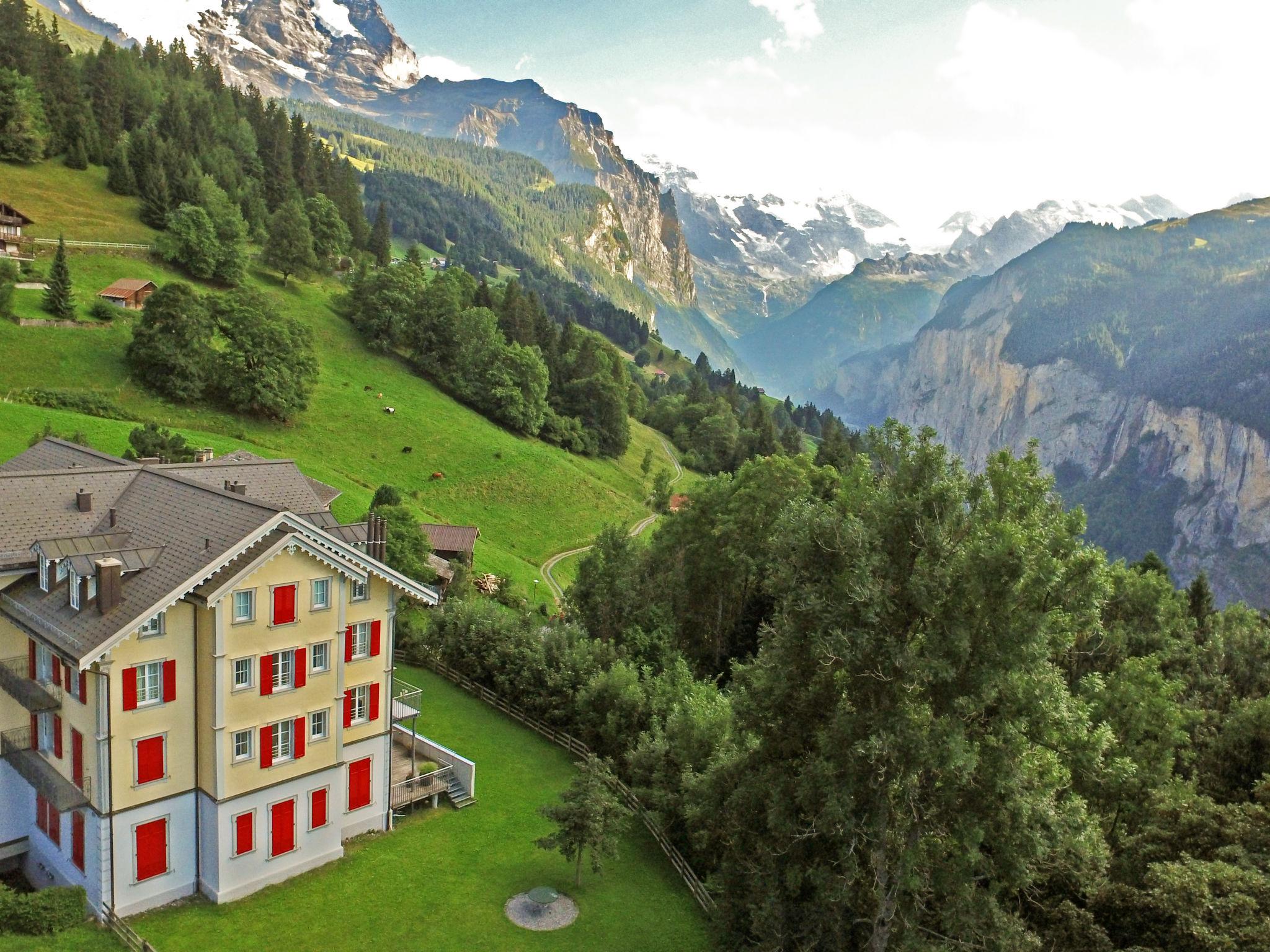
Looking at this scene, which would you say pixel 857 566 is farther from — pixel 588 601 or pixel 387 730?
pixel 588 601

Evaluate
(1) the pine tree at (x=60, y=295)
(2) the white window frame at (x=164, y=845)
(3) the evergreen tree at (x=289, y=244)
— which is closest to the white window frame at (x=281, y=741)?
(2) the white window frame at (x=164, y=845)

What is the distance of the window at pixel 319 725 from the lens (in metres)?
28.2

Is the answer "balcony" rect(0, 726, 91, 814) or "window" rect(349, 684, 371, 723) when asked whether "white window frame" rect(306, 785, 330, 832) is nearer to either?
"window" rect(349, 684, 371, 723)

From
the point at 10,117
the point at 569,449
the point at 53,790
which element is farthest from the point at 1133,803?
the point at 10,117

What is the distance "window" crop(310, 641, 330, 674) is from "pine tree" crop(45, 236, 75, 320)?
74884mm

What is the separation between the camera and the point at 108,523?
1150 inches

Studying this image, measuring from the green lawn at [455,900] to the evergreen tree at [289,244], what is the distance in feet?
324

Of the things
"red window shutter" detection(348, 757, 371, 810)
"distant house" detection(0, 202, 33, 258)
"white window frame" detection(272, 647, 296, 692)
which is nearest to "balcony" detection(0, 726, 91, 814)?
"white window frame" detection(272, 647, 296, 692)

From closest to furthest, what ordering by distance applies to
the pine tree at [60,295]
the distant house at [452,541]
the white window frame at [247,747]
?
the white window frame at [247,747] < the distant house at [452,541] < the pine tree at [60,295]

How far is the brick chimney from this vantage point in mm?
24106

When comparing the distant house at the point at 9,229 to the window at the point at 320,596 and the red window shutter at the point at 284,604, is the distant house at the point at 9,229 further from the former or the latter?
the red window shutter at the point at 284,604

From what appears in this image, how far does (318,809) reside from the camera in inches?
1140

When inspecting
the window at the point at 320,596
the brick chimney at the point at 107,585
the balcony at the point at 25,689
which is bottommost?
the balcony at the point at 25,689

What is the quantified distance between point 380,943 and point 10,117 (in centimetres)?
12960
